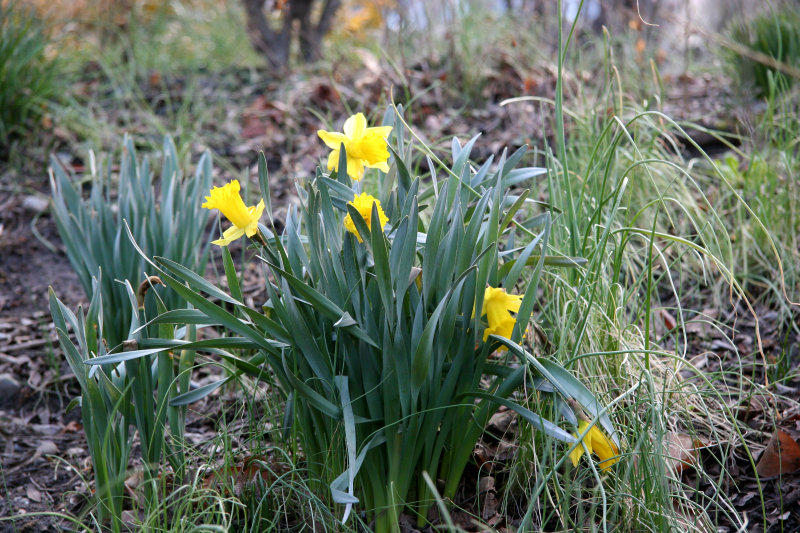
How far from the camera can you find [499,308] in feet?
4.56

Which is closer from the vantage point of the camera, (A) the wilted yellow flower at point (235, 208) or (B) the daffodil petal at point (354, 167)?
(A) the wilted yellow flower at point (235, 208)

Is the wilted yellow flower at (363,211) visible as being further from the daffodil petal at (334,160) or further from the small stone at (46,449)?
the small stone at (46,449)

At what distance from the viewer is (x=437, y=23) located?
16.9 feet

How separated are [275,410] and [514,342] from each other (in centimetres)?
73

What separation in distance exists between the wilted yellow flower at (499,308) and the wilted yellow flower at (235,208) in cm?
49

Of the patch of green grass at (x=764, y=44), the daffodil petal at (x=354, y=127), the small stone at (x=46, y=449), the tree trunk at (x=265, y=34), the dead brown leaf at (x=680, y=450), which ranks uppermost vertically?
the tree trunk at (x=265, y=34)

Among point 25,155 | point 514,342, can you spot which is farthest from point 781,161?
point 25,155

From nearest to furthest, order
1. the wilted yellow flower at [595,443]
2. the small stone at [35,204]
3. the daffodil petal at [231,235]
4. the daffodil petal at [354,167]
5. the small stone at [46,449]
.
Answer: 1. the wilted yellow flower at [595,443]
2. the daffodil petal at [231,235]
3. the daffodil petal at [354,167]
4. the small stone at [46,449]
5. the small stone at [35,204]

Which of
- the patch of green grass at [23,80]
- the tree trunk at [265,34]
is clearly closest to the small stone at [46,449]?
the patch of green grass at [23,80]

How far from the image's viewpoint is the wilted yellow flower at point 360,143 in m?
1.53

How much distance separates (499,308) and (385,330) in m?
0.24

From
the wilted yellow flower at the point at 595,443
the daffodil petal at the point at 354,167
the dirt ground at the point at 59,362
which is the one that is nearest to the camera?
the wilted yellow flower at the point at 595,443

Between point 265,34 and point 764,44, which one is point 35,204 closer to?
point 265,34

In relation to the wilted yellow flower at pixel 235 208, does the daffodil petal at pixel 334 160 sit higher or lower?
higher
